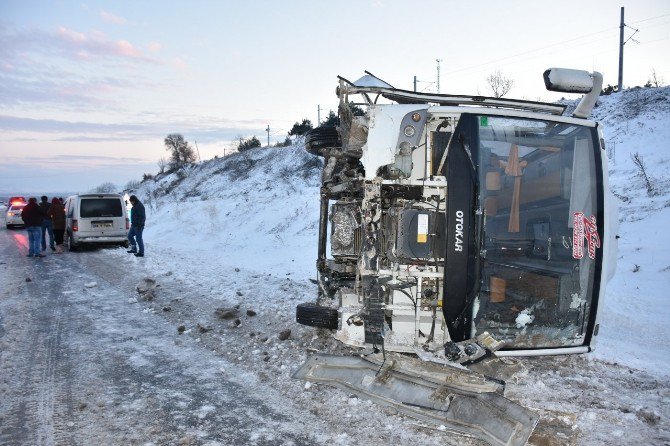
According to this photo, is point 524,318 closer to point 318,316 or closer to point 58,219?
point 318,316

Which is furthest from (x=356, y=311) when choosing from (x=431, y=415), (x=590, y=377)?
(x=590, y=377)

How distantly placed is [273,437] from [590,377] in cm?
315

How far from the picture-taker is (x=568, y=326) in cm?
476

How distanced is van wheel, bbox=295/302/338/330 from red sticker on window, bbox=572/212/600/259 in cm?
241

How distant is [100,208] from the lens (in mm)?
15758

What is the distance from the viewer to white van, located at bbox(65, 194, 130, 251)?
1537 centimetres

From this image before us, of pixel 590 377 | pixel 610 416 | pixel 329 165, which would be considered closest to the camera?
pixel 610 416

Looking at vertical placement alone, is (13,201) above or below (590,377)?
above

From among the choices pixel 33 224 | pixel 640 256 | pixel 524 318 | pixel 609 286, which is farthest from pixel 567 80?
pixel 33 224

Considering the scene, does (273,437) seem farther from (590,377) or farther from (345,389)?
(590,377)

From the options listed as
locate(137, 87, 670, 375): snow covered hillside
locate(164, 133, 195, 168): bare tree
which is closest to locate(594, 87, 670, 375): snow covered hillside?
locate(137, 87, 670, 375): snow covered hillside

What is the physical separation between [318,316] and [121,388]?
1.99 metres

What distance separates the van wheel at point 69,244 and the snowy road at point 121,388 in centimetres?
826

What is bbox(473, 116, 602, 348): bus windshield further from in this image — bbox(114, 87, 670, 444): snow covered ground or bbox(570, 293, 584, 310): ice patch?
bbox(114, 87, 670, 444): snow covered ground
